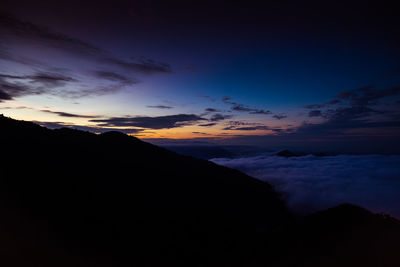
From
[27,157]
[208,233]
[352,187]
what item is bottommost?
[352,187]

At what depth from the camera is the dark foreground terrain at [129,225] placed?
23000 mm

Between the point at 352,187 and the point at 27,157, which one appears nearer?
the point at 27,157

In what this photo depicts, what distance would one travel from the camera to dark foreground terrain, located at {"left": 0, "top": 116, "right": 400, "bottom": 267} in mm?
23000

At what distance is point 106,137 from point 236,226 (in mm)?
67677

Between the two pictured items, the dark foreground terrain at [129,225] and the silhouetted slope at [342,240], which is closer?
the dark foreground terrain at [129,225]

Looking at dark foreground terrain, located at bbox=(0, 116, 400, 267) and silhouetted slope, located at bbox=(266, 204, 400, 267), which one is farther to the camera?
silhouetted slope, located at bbox=(266, 204, 400, 267)

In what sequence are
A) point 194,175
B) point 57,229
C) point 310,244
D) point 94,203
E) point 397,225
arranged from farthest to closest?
point 194,175 → point 94,203 → point 397,225 → point 310,244 → point 57,229

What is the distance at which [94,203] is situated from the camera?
119 ft

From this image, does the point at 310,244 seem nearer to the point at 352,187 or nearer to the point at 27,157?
the point at 27,157

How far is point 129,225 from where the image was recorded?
34562 mm

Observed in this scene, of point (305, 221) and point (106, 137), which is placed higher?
point (106, 137)

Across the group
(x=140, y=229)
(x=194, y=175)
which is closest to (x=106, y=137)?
(x=194, y=175)

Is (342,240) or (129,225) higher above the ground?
(342,240)

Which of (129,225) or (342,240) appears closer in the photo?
(342,240)
